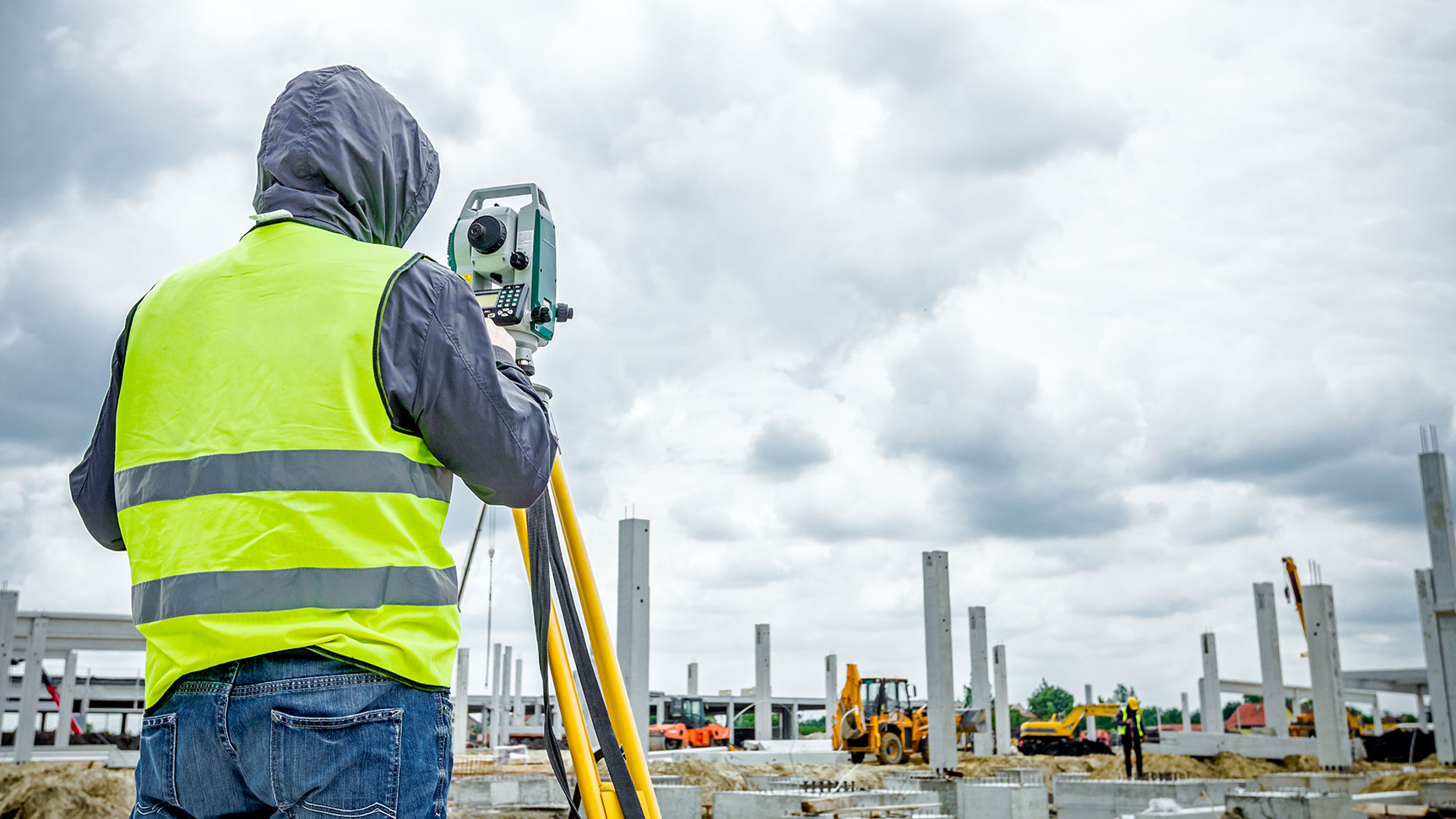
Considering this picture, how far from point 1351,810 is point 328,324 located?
1137cm

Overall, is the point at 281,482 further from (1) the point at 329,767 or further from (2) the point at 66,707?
(2) the point at 66,707

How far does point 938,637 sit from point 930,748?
6.56ft

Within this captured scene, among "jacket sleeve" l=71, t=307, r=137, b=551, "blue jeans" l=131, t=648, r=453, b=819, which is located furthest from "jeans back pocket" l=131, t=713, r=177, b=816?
"jacket sleeve" l=71, t=307, r=137, b=551

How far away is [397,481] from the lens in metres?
1.22

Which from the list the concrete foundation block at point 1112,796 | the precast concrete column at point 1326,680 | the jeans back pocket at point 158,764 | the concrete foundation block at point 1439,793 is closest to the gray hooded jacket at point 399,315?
the jeans back pocket at point 158,764

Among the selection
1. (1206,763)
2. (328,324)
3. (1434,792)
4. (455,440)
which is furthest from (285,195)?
(1206,763)

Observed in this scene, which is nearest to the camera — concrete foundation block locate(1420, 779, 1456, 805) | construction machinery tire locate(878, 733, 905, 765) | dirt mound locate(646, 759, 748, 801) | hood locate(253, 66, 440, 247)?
hood locate(253, 66, 440, 247)

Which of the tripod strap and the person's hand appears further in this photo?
the tripod strap

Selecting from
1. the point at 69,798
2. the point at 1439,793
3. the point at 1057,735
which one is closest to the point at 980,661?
the point at 1057,735

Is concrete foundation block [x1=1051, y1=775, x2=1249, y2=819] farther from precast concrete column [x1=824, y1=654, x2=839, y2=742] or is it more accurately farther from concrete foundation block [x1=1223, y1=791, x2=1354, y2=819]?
precast concrete column [x1=824, y1=654, x2=839, y2=742]

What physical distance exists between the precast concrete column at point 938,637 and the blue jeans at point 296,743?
14.4m

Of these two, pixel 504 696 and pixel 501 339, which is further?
pixel 504 696

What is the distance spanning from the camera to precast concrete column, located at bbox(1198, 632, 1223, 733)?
83.9ft

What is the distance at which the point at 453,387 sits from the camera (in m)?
1.28
